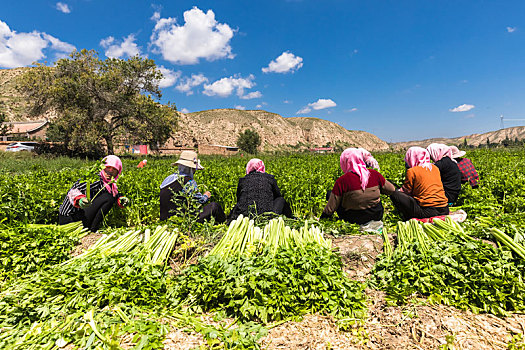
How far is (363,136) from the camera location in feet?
455

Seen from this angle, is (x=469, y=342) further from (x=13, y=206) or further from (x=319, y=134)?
(x=319, y=134)

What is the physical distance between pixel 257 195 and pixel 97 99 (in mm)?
33818

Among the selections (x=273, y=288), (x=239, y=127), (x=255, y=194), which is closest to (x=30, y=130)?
(x=239, y=127)

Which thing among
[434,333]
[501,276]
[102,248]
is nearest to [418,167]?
[501,276]

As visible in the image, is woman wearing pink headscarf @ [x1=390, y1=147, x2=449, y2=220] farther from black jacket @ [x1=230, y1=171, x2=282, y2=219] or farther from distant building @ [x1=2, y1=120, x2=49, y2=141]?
distant building @ [x1=2, y1=120, x2=49, y2=141]

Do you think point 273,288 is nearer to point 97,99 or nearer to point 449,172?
point 449,172

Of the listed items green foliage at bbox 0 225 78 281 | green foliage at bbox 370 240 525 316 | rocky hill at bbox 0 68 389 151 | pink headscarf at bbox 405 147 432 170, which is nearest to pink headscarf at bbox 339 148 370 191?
pink headscarf at bbox 405 147 432 170

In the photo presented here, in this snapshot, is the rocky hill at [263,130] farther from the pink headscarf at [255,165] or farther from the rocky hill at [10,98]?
the pink headscarf at [255,165]

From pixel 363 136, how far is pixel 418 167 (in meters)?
145

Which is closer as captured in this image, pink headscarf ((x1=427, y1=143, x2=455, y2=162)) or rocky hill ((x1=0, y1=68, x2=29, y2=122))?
pink headscarf ((x1=427, y1=143, x2=455, y2=162))

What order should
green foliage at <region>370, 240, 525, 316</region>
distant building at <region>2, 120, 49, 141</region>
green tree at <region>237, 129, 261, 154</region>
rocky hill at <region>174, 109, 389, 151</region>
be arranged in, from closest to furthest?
green foliage at <region>370, 240, 525, 316</region> → distant building at <region>2, 120, 49, 141</region> → green tree at <region>237, 129, 261, 154</region> → rocky hill at <region>174, 109, 389, 151</region>

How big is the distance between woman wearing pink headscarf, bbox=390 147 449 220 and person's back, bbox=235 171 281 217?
7.40ft

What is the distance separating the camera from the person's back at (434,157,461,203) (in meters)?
5.23

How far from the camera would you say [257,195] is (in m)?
4.64
